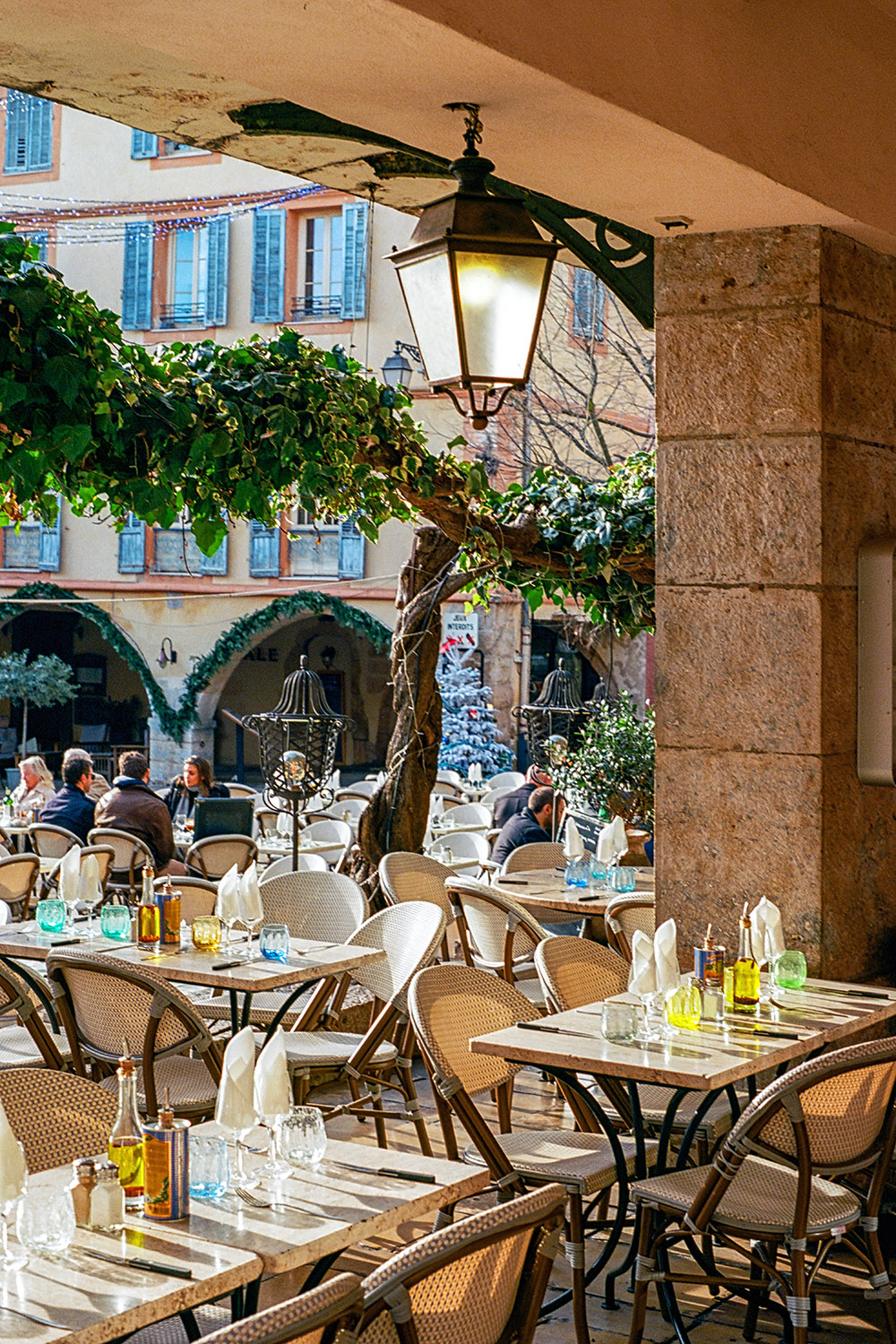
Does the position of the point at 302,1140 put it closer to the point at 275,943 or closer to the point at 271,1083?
the point at 271,1083

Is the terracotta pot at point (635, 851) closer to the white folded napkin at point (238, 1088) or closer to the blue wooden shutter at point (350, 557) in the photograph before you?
the white folded napkin at point (238, 1088)

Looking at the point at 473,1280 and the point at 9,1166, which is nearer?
the point at 473,1280

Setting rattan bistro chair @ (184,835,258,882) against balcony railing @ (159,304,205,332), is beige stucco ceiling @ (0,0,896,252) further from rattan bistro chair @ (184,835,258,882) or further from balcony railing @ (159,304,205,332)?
balcony railing @ (159,304,205,332)

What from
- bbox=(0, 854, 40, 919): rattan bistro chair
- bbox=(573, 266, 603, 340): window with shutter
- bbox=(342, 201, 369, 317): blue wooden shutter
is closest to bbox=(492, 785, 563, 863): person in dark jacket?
bbox=(0, 854, 40, 919): rattan bistro chair

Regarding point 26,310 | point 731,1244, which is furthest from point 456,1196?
point 26,310

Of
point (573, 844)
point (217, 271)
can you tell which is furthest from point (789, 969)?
point (217, 271)

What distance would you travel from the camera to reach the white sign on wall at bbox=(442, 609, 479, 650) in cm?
1880

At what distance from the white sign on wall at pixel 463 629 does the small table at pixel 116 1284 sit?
16291 millimetres

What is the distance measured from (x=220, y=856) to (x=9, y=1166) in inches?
237

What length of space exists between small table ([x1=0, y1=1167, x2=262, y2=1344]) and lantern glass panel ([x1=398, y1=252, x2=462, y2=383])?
1724 mm

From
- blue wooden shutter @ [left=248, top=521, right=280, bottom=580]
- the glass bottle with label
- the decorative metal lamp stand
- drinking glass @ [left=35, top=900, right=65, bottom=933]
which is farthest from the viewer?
blue wooden shutter @ [left=248, top=521, right=280, bottom=580]

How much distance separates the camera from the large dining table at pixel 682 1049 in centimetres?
343

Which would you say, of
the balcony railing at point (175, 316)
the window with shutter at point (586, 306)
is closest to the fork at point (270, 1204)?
the window with shutter at point (586, 306)

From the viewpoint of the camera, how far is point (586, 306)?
17.0 meters
